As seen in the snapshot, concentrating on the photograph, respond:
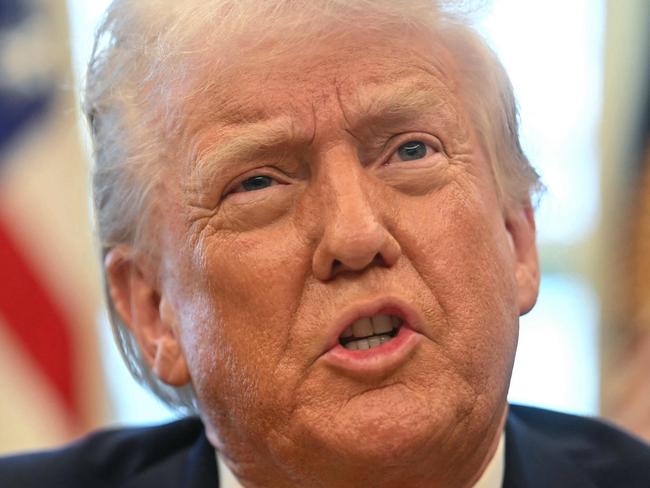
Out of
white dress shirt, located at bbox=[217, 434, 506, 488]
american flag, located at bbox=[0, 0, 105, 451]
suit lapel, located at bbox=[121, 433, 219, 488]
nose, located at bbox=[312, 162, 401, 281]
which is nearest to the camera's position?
nose, located at bbox=[312, 162, 401, 281]

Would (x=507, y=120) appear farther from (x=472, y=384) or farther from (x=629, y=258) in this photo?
(x=629, y=258)

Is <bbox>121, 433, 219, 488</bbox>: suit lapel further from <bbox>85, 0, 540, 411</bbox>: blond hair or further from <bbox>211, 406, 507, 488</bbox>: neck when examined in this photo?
<bbox>85, 0, 540, 411</bbox>: blond hair

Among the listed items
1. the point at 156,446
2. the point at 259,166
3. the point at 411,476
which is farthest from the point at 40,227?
the point at 411,476

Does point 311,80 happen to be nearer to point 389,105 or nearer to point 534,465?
point 389,105

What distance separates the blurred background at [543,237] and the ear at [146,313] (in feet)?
3.23

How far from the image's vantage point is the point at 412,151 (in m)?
1.69

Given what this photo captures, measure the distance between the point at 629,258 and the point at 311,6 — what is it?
228 centimetres

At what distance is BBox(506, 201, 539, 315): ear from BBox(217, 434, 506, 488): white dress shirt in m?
0.26

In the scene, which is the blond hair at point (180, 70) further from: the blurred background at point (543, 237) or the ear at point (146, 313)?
the blurred background at point (543, 237)

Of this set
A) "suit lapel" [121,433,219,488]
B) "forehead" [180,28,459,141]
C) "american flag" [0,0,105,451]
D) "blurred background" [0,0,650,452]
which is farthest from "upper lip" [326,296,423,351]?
"american flag" [0,0,105,451]

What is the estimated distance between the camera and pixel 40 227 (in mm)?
3193

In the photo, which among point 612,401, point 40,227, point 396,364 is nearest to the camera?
point 396,364

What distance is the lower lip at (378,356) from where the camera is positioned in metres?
1.53

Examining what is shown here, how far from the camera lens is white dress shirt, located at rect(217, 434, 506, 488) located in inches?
71.4
